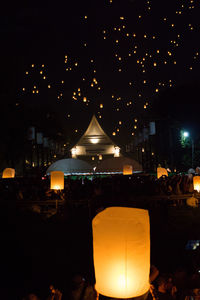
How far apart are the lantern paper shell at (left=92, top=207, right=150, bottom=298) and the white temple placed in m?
37.8

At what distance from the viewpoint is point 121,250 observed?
2.71 metres

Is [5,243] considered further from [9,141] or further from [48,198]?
[9,141]

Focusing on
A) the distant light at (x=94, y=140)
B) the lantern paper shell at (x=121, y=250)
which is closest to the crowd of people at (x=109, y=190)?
the lantern paper shell at (x=121, y=250)

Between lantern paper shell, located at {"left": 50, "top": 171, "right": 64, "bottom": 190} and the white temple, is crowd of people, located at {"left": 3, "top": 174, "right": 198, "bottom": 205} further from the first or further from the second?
the white temple

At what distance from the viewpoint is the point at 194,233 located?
303 inches

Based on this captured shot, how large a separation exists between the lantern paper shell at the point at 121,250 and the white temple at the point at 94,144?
37796 millimetres

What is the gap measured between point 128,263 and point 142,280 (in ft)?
0.85

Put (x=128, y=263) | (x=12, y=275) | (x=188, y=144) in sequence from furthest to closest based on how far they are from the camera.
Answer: (x=188, y=144) → (x=12, y=275) → (x=128, y=263)

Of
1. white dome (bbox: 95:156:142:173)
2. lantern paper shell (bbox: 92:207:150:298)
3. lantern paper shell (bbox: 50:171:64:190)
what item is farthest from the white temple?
lantern paper shell (bbox: 92:207:150:298)

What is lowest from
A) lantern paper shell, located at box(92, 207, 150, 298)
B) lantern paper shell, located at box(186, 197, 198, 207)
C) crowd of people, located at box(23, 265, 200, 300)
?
crowd of people, located at box(23, 265, 200, 300)

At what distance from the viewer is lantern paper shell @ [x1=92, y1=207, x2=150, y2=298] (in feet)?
8.85

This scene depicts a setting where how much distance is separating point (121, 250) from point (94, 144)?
3980cm

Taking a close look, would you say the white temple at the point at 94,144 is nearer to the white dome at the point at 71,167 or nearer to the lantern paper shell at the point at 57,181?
the white dome at the point at 71,167

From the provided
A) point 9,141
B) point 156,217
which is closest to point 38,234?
point 156,217
